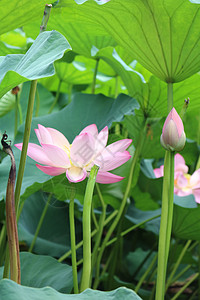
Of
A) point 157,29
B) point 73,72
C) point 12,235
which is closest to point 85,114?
point 157,29

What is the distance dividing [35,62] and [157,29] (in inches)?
10.0

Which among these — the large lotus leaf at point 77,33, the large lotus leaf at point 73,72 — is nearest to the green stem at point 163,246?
the large lotus leaf at point 77,33

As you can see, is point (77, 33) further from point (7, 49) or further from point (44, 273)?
point (44, 273)

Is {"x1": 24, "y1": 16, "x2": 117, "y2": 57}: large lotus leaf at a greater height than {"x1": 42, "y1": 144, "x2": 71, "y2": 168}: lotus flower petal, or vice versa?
{"x1": 24, "y1": 16, "x2": 117, "y2": 57}: large lotus leaf

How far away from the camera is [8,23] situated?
688mm

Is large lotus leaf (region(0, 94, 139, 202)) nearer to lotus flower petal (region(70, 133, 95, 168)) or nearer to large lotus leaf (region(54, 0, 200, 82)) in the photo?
large lotus leaf (region(54, 0, 200, 82))

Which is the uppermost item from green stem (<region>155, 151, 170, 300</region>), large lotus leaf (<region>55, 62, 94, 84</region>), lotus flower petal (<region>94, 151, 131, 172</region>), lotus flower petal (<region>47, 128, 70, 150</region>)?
large lotus leaf (<region>55, 62, 94, 84</region>)

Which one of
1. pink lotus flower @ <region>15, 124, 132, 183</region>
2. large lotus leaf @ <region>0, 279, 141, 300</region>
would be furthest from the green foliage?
pink lotus flower @ <region>15, 124, 132, 183</region>

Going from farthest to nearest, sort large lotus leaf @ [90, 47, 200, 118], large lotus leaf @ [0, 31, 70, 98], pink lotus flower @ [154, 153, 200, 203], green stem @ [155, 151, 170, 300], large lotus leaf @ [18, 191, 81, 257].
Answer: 1. large lotus leaf @ [18, 191, 81, 257]
2. pink lotus flower @ [154, 153, 200, 203]
3. large lotus leaf @ [90, 47, 200, 118]
4. green stem @ [155, 151, 170, 300]
5. large lotus leaf @ [0, 31, 70, 98]

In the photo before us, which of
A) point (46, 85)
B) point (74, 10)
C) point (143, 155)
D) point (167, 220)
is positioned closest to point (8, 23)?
point (74, 10)

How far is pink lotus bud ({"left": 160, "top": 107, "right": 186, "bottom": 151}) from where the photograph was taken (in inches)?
22.7

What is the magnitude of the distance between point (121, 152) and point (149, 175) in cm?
65

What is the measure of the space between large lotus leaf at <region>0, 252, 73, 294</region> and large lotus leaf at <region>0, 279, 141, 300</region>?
26cm

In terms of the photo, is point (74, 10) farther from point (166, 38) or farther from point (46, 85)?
point (46, 85)
